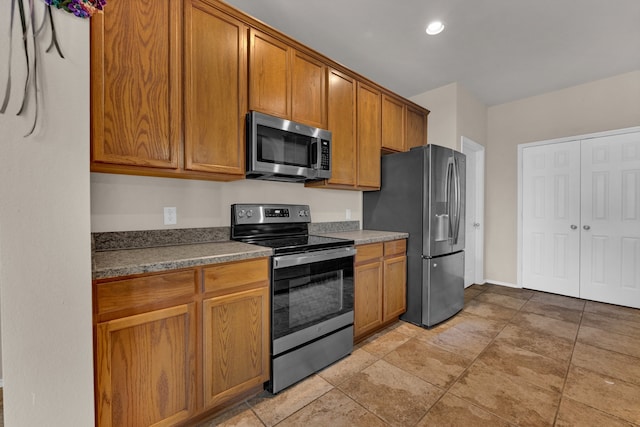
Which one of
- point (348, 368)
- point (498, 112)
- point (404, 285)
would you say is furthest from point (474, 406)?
point (498, 112)

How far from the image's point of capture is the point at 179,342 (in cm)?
140

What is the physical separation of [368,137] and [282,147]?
115cm

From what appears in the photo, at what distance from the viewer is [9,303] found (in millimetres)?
947

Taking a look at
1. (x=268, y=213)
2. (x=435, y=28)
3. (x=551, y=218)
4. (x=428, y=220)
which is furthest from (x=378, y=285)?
(x=551, y=218)

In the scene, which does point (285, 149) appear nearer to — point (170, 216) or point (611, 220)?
point (170, 216)

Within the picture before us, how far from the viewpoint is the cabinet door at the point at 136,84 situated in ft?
4.54

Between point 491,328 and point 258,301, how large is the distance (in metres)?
2.42

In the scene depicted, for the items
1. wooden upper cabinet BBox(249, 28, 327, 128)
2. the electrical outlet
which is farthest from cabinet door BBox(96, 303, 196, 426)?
wooden upper cabinet BBox(249, 28, 327, 128)

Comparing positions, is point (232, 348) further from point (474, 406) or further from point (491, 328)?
point (491, 328)

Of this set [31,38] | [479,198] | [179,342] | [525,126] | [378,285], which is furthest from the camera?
[479,198]

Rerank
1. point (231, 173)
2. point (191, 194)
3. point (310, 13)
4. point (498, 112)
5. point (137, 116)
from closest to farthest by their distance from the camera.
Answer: point (137, 116) → point (231, 173) → point (191, 194) → point (310, 13) → point (498, 112)

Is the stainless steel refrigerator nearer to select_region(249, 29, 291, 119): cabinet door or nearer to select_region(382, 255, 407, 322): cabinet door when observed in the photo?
select_region(382, 255, 407, 322): cabinet door

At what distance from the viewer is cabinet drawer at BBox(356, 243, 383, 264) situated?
238cm

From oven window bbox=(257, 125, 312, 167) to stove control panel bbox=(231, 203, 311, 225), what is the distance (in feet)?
1.42
